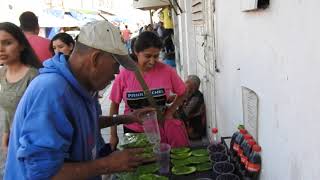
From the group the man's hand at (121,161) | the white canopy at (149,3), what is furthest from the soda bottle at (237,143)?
the white canopy at (149,3)

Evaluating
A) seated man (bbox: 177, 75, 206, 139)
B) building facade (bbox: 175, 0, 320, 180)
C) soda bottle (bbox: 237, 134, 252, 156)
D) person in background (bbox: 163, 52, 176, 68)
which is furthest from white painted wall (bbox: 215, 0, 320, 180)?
person in background (bbox: 163, 52, 176, 68)

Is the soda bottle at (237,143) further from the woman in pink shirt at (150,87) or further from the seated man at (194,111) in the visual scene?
the seated man at (194,111)

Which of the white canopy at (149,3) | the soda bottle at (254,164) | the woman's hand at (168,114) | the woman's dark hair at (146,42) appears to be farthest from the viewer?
the white canopy at (149,3)

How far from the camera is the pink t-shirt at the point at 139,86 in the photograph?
113 inches

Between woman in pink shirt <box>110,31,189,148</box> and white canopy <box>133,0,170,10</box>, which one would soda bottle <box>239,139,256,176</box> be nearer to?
woman in pink shirt <box>110,31,189,148</box>

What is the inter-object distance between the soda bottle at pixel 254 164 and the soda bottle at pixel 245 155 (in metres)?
0.03

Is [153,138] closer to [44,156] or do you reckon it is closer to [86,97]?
[86,97]

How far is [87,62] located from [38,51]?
10.4 feet

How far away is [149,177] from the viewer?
206 cm

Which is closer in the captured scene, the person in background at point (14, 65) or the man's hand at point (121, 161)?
the man's hand at point (121, 161)

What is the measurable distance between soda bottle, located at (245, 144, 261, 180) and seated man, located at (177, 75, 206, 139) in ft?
8.80

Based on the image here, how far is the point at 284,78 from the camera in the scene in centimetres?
155

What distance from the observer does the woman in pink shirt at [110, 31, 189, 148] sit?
9.27 feet

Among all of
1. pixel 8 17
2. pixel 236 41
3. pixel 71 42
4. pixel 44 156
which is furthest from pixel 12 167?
pixel 8 17
